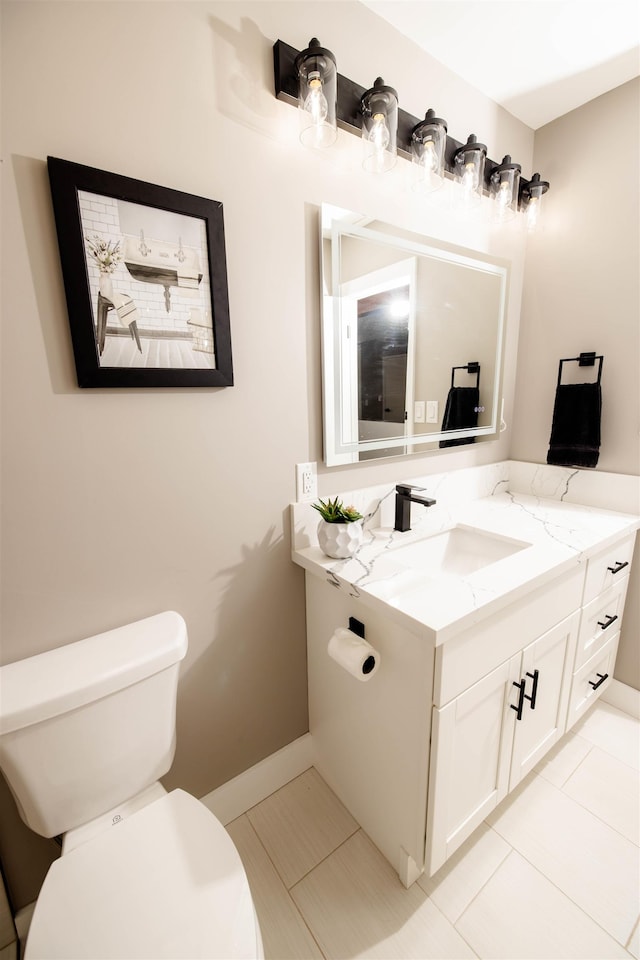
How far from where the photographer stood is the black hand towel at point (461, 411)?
1.61 metres

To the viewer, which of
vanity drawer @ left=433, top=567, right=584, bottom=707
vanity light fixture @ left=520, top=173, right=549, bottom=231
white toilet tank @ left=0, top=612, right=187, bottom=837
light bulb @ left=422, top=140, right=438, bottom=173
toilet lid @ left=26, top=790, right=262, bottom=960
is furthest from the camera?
vanity light fixture @ left=520, top=173, right=549, bottom=231

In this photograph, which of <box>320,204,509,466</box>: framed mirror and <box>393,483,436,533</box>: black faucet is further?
<box>393,483,436,533</box>: black faucet

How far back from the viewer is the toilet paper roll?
0.99m

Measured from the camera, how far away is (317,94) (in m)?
0.99

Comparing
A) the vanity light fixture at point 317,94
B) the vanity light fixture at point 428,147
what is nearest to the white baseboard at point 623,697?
the vanity light fixture at point 428,147

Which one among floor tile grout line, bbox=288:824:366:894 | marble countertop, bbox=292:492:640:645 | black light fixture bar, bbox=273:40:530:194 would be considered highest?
black light fixture bar, bbox=273:40:530:194

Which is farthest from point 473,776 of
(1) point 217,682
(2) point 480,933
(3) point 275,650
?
(1) point 217,682

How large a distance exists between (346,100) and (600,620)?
193 centimetres

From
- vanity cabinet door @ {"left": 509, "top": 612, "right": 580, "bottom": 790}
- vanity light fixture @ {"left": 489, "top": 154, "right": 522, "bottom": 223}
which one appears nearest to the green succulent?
vanity cabinet door @ {"left": 509, "top": 612, "right": 580, "bottom": 790}

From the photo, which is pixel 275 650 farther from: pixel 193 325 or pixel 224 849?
pixel 193 325

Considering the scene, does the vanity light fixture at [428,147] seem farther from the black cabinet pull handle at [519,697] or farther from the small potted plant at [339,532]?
the black cabinet pull handle at [519,697]

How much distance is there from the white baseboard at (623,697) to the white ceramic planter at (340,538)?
149 cm

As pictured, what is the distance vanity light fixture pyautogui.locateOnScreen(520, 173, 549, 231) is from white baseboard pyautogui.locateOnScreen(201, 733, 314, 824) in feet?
7.47

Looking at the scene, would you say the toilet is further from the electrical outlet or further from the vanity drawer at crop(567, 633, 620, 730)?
the vanity drawer at crop(567, 633, 620, 730)
